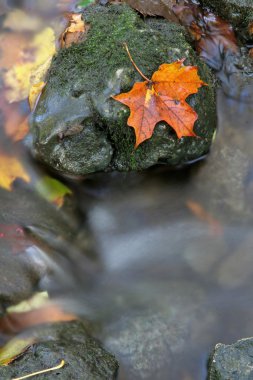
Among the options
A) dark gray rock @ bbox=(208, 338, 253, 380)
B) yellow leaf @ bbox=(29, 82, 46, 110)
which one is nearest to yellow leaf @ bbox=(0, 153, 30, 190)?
yellow leaf @ bbox=(29, 82, 46, 110)

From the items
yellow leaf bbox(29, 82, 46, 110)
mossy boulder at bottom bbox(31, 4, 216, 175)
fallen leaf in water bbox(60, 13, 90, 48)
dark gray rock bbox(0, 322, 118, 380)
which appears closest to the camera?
dark gray rock bbox(0, 322, 118, 380)

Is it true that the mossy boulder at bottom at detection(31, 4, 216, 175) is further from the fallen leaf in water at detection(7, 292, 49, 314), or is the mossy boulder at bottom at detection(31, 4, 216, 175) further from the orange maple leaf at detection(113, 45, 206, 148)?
the fallen leaf in water at detection(7, 292, 49, 314)

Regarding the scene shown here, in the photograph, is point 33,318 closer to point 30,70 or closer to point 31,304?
point 31,304

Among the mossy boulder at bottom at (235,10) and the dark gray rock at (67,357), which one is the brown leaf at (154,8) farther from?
the dark gray rock at (67,357)

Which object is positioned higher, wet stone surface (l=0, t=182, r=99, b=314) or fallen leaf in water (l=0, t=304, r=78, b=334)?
wet stone surface (l=0, t=182, r=99, b=314)

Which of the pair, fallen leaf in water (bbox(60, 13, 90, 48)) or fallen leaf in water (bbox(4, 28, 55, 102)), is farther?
fallen leaf in water (bbox(4, 28, 55, 102))
